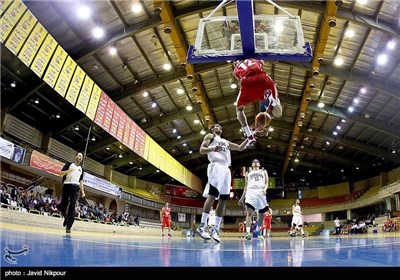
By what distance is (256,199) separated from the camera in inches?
314

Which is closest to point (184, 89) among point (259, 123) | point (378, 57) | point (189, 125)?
point (189, 125)

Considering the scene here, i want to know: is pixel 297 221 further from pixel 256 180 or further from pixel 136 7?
pixel 136 7

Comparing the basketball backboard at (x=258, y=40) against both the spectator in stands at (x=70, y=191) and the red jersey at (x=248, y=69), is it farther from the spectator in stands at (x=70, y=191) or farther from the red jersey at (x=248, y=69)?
the spectator in stands at (x=70, y=191)

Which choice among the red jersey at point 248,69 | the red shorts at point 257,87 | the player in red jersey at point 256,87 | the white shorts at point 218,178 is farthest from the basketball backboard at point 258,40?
the white shorts at point 218,178

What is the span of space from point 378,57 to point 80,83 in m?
15.0

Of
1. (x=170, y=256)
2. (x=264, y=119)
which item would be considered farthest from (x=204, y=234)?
(x=170, y=256)

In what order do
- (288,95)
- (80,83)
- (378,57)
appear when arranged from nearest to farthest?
(80,83), (378,57), (288,95)

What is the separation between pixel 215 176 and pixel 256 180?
3.08 m

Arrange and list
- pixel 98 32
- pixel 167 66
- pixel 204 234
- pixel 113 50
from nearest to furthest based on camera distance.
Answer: pixel 204 234, pixel 98 32, pixel 113 50, pixel 167 66

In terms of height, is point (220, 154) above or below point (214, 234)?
above

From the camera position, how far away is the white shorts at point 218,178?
217 inches

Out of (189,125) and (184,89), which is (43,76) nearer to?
(184,89)

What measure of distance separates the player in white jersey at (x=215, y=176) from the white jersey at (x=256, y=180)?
261 centimetres
